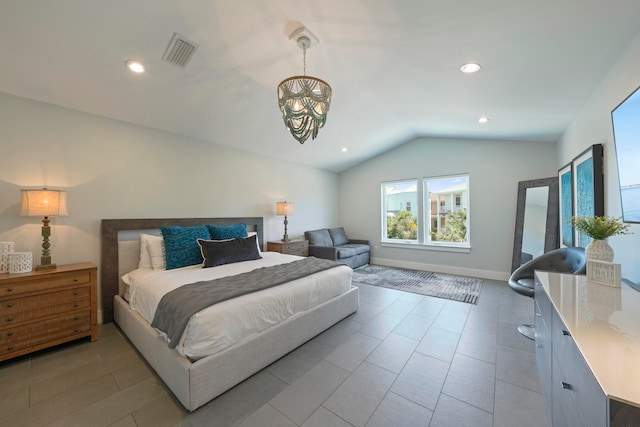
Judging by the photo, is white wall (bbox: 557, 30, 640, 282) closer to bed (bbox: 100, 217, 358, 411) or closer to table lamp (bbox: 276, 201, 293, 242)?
bed (bbox: 100, 217, 358, 411)

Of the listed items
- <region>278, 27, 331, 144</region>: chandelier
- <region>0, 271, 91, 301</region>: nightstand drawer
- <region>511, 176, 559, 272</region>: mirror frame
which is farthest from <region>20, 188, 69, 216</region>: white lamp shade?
<region>511, 176, 559, 272</region>: mirror frame

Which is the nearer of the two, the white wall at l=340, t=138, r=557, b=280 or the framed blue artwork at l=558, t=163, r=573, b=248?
the framed blue artwork at l=558, t=163, r=573, b=248

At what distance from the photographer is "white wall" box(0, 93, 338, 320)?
247cm

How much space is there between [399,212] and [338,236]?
1.57 m

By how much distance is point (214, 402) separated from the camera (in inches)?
67.2

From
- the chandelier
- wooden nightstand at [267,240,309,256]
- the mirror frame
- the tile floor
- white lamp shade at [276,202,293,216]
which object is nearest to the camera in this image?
the tile floor

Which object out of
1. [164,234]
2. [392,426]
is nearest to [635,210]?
[392,426]

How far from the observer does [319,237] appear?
219 inches

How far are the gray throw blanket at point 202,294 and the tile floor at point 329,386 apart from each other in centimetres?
49

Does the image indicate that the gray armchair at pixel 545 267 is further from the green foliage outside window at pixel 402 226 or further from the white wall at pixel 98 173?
the white wall at pixel 98 173

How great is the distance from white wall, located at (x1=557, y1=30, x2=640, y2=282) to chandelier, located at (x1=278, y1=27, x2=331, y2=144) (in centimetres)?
209

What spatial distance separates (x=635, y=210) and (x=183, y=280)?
3408mm

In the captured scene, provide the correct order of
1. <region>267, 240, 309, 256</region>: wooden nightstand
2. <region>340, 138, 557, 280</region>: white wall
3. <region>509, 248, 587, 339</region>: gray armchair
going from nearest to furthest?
<region>509, 248, 587, 339</region>: gray armchair → <region>340, 138, 557, 280</region>: white wall → <region>267, 240, 309, 256</region>: wooden nightstand

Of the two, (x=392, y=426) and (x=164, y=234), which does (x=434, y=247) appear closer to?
(x=392, y=426)
